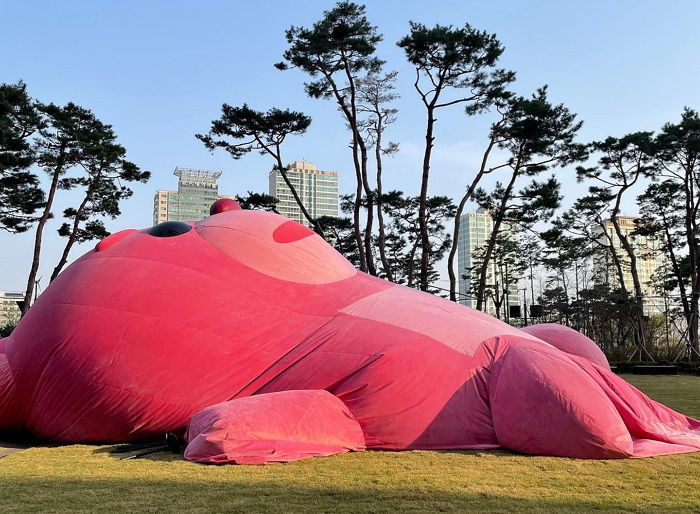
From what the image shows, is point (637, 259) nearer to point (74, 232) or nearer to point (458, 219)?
point (458, 219)

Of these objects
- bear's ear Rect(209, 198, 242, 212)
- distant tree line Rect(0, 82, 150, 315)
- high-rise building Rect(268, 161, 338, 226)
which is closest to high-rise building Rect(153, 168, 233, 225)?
high-rise building Rect(268, 161, 338, 226)

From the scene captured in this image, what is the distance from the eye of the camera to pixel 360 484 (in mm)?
4215

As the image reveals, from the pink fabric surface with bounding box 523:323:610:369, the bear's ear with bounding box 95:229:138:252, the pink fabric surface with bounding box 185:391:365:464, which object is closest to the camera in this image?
the pink fabric surface with bounding box 185:391:365:464

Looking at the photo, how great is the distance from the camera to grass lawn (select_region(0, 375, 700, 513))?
12.2ft

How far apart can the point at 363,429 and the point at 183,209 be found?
57441 millimetres

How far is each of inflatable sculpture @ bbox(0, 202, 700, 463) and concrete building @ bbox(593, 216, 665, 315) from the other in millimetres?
20841

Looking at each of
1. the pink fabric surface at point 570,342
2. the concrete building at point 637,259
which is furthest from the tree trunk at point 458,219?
the pink fabric surface at point 570,342

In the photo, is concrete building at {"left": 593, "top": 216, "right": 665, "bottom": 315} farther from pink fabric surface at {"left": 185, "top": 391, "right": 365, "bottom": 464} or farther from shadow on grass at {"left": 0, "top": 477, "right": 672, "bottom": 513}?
shadow on grass at {"left": 0, "top": 477, "right": 672, "bottom": 513}

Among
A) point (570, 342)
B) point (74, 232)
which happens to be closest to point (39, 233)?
point (74, 232)

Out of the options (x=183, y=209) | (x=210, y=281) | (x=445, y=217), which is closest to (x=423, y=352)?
(x=210, y=281)

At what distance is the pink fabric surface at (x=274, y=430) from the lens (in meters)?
4.72

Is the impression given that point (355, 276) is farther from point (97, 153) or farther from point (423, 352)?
point (97, 153)

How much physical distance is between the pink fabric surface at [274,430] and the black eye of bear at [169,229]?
7.93 ft

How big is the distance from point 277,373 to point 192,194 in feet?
187
